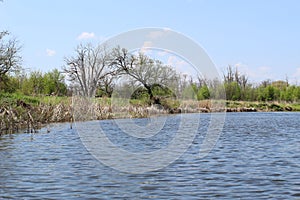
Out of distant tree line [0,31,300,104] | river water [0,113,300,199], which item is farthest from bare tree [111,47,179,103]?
river water [0,113,300,199]

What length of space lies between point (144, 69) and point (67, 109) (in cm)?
1884

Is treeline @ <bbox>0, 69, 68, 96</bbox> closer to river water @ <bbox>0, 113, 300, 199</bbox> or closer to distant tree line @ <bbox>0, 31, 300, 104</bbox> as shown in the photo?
distant tree line @ <bbox>0, 31, 300, 104</bbox>

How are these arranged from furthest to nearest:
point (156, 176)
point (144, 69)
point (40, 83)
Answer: point (40, 83) → point (144, 69) → point (156, 176)

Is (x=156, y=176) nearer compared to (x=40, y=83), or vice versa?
(x=156, y=176)

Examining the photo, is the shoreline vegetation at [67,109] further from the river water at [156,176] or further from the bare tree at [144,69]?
the river water at [156,176]

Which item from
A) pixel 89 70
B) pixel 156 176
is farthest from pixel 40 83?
pixel 156 176

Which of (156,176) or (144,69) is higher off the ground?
(144,69)

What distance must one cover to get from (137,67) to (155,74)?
2.25 m

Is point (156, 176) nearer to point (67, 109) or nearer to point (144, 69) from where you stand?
point (67, 109)

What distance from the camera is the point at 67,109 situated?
32750 mm

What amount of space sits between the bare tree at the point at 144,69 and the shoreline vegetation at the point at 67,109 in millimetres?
2390

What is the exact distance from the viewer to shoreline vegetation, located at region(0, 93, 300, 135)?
2433cm

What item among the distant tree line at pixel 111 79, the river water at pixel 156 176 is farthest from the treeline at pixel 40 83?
the river water at pixel 156 176

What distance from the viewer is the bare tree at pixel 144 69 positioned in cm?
4947
